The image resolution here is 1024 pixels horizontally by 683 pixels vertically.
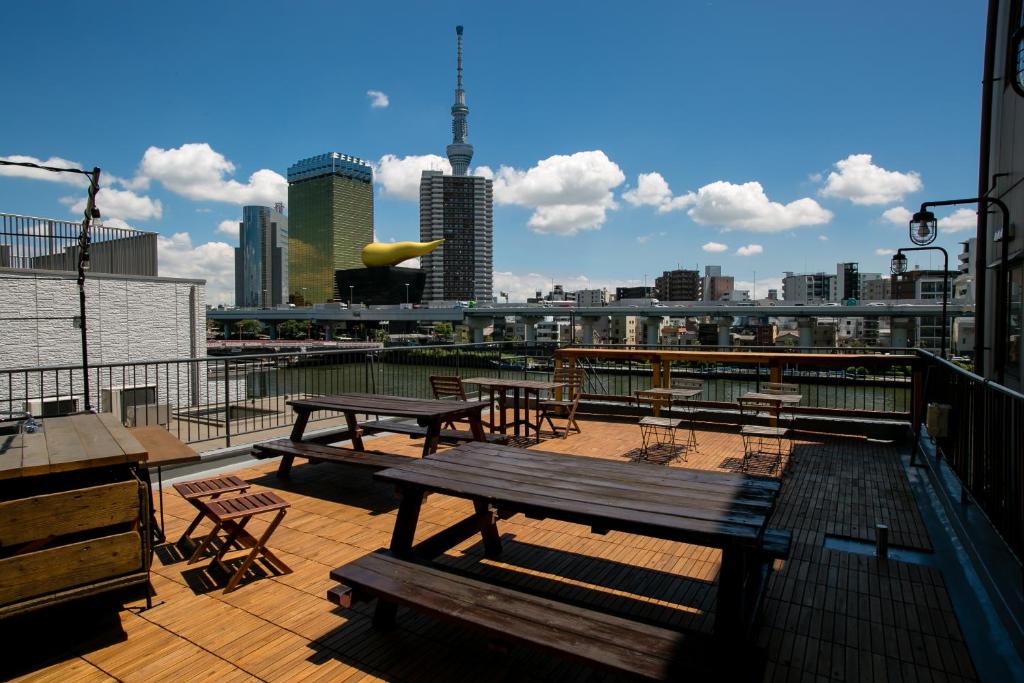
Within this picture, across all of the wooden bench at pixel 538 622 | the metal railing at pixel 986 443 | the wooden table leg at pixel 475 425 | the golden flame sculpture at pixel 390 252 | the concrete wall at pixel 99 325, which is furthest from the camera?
the golden flame sculpture at pixel 390 252

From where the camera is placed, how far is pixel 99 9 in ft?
32.4

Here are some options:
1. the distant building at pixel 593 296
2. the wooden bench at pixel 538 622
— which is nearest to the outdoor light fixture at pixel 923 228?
the wooden bench at pixel 538 622

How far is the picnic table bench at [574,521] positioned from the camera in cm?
206

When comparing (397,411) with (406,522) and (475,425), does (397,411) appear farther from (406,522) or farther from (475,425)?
(406,522)

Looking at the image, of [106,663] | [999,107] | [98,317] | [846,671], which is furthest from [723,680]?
[98,317]

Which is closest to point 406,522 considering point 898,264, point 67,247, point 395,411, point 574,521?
point 574,521

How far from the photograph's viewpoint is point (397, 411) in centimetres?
490

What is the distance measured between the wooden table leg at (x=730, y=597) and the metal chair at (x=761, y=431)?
4412mm

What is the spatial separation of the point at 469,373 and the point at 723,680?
30.3 ft

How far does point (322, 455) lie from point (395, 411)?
81cm

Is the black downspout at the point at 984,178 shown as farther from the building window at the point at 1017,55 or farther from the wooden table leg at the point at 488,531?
the wooden table leg at the point at 488,531

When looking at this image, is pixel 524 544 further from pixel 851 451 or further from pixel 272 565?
pixel 851 451

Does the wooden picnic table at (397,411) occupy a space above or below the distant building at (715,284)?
below

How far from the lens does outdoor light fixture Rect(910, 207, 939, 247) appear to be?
7.76 meters
